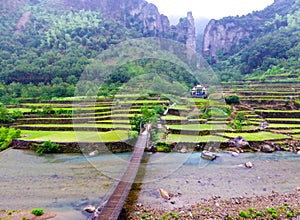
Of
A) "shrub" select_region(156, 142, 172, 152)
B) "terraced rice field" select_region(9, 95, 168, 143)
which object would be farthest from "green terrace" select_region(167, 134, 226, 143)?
"terraced rice field" select_region(9, 95, 168, 143)

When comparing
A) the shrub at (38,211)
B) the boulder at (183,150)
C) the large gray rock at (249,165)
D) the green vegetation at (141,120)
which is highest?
the green vegetation at (141,120)

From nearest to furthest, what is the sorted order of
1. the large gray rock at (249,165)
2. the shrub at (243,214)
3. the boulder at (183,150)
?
1. the shrub at (243,214)
2. the large gray rock at (249,165)
3. the boulder at (183,150)

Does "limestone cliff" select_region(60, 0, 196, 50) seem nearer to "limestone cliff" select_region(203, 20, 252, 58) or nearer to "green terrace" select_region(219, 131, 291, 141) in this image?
"limestone cliff" select_region(203, 20, 252, 58)

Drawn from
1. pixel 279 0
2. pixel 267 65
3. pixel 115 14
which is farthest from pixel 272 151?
pixel 279 0

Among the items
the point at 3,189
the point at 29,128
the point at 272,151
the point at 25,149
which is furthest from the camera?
the point at 29,128

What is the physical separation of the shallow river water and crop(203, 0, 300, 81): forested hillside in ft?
78.6

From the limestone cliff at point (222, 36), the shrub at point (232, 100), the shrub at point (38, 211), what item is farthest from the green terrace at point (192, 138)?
the limestone cliff at point (222, 36)

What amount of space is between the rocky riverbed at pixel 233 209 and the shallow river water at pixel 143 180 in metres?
0.39

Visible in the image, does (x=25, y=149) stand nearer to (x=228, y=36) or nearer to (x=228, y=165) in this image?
(x=228, y=165)

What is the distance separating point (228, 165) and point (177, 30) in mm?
54819

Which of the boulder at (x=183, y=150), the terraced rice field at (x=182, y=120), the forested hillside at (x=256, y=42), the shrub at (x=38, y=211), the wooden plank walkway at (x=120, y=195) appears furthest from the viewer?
the forested hillside at (x=256, y=42)

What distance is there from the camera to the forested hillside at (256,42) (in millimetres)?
35188

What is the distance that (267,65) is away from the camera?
3541 cm

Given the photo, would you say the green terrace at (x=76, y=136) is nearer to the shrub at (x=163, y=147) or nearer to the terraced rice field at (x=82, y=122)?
the terraced rice field at (x=82, y=122)
